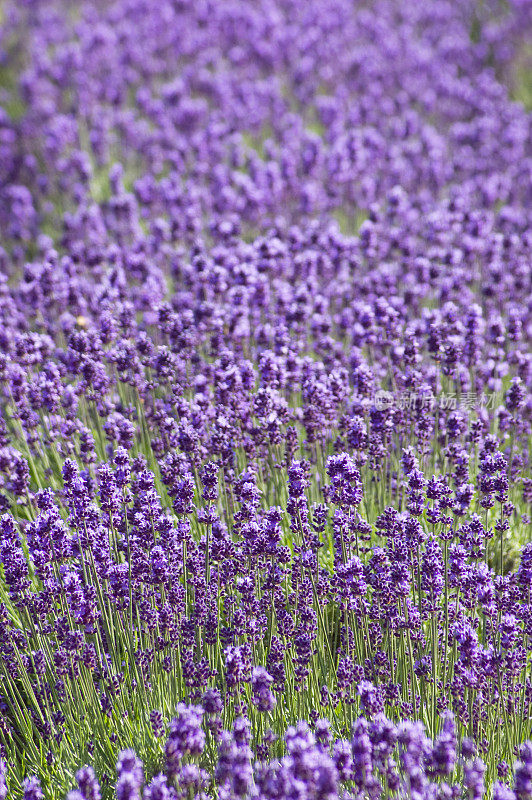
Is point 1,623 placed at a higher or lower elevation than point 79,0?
lower

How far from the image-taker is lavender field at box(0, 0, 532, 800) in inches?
136

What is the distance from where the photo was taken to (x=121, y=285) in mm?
5949

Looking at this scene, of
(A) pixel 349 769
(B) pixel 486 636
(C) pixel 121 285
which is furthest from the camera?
(C) pixel 121 285

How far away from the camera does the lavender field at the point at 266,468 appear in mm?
3453

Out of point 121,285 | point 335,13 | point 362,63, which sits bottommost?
point 121,285

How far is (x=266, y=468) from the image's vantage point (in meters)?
4.85

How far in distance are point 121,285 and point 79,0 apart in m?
10.4

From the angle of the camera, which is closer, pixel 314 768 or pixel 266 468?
pixel 314 768

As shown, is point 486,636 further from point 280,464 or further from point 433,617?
point 280,464

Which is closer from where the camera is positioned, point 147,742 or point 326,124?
point 147,742

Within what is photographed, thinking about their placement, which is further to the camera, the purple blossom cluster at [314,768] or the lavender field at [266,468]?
the lavender field at [266,468]

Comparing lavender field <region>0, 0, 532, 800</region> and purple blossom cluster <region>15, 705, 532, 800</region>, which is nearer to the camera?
purple blossom cluster <region>15, 705, 532, 800</region>

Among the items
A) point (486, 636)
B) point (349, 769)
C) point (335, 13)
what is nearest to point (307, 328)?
point (486, 636)

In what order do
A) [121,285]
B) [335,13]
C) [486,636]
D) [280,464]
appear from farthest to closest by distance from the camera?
[335,13], [121,285], [280,464], [486,636]
